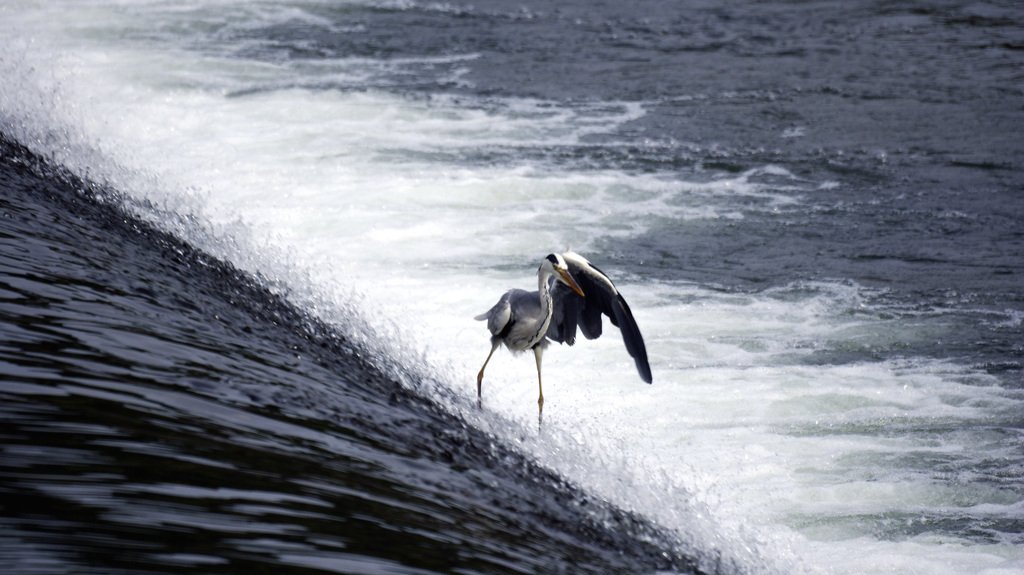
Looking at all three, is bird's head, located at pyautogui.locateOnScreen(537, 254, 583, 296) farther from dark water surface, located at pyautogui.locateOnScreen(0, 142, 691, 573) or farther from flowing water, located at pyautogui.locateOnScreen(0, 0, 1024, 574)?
dark water surface, located at pyautogui.locateOnScreen(0, 142, 691, 573)

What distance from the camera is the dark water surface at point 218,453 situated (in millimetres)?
2256

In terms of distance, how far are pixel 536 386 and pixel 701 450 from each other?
1.22 meters

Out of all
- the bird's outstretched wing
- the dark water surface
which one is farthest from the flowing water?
the bird's outstretched wing

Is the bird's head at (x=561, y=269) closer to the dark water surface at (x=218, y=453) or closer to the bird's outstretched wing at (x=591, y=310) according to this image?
the bird's outstretched wing at (x=591, y=310)

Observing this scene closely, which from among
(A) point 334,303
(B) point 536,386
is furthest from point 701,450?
(A) point 334,303

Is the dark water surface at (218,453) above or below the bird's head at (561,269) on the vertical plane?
below

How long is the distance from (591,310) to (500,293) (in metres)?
2.43

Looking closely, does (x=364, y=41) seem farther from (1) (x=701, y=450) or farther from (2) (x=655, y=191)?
(1) (x=701, y=450)

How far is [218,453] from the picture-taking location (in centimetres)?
266

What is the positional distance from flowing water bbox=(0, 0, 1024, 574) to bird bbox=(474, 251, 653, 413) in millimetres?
404

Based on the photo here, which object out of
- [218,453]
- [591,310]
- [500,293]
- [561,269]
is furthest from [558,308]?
[218,453]

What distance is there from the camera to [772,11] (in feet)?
57.5

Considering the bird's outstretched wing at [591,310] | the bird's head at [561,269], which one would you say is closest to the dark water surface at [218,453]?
the bird's outstretched wing at [591,310]

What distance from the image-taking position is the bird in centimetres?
462
